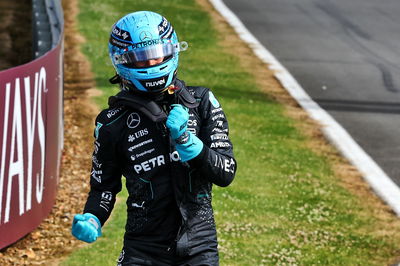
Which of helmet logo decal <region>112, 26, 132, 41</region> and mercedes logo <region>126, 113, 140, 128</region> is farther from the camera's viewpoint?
mercedes logo <region>126, 113, 140, 128</region>

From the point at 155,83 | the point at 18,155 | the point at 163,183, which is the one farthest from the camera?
the point at 18,155

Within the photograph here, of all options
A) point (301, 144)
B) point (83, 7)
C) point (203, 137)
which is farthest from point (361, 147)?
point (83, 7)

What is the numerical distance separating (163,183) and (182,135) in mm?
580

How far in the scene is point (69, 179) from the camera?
505 inches

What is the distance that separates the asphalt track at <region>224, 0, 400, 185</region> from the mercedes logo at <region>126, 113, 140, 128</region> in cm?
747

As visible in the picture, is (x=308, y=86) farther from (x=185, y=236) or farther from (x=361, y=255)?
(x=185, y=236)

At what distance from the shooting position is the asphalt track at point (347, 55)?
1526 centimetres

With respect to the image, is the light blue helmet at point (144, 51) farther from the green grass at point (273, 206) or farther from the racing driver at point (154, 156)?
the green grass at point (273, 206)

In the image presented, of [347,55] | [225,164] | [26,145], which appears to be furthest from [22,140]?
[347,55]

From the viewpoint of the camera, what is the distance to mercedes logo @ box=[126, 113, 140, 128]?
5762 mm

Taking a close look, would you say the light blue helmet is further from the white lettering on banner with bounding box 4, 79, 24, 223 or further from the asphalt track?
the asphalt track

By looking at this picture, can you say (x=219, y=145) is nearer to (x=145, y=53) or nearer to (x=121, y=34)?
(x=145, y=53)

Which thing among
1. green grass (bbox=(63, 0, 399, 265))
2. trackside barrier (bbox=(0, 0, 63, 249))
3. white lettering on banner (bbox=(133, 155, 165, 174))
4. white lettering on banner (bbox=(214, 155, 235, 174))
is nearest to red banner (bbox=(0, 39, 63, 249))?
trackside barrier (bbox=(0, 0, 63, 249))

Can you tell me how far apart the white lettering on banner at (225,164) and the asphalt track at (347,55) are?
734 cm
